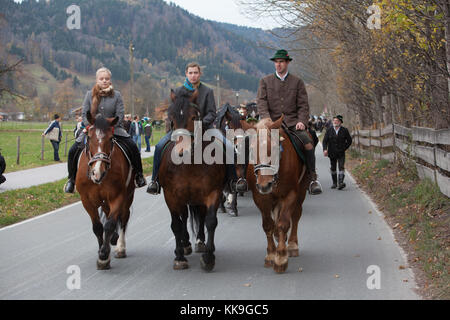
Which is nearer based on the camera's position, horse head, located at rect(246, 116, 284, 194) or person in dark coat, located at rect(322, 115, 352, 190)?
horse head, located at rect(246, 116, 284, 194)

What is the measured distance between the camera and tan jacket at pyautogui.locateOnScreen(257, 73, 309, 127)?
28.5 ft

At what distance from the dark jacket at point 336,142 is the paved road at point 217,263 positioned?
545 cm

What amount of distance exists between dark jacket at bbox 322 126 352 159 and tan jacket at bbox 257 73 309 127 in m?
9.36

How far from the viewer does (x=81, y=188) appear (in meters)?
8.07

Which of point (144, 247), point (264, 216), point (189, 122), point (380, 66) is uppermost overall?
point (380, 66)

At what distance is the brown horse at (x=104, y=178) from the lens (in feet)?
25.3

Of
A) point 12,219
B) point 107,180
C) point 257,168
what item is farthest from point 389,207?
point 12,219

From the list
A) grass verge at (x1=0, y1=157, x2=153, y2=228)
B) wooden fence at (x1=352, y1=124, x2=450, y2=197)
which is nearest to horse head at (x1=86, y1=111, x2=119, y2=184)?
grass verge at (x1=0, y1=157, x2=153, y2=228)

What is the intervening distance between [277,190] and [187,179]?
1.20 m

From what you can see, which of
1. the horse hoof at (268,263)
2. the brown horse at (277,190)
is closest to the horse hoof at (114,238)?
the brown horse at (277,190)

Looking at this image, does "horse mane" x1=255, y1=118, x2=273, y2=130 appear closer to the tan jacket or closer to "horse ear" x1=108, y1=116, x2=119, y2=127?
the tan jacket

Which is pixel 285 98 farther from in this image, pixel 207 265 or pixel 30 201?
pixel 30 201

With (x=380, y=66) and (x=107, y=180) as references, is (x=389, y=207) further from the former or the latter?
(x=107, y=180)
